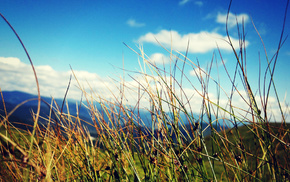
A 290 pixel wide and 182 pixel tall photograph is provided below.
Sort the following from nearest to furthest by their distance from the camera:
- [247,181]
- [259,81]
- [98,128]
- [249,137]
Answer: [247,181] < [259,81] < [98,128] < [249,137]

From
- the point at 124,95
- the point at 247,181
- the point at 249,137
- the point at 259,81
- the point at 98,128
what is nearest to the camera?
the point at 247,181

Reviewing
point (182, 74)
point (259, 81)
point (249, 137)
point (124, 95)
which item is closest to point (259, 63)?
point (259, 81)

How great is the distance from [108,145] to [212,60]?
3.86 feet

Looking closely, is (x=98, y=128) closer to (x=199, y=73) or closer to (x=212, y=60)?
(x=199, y=73)

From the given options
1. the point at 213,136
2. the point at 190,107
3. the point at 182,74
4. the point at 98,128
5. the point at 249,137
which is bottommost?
the point at 249,137

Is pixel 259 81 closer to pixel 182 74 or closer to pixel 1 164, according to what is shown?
pixel 182 74

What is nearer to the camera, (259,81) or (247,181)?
(247,181)

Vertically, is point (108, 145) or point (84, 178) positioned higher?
point (108, 145)

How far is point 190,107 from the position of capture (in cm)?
141

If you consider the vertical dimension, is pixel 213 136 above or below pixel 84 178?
above

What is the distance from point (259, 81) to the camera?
1.31 meters

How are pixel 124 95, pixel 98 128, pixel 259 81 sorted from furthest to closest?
pixel 124 95
pixel 98 128
pixel 259 81

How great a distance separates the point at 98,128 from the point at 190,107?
0.82 meters

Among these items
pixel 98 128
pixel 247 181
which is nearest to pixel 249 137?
pixel 247 181
